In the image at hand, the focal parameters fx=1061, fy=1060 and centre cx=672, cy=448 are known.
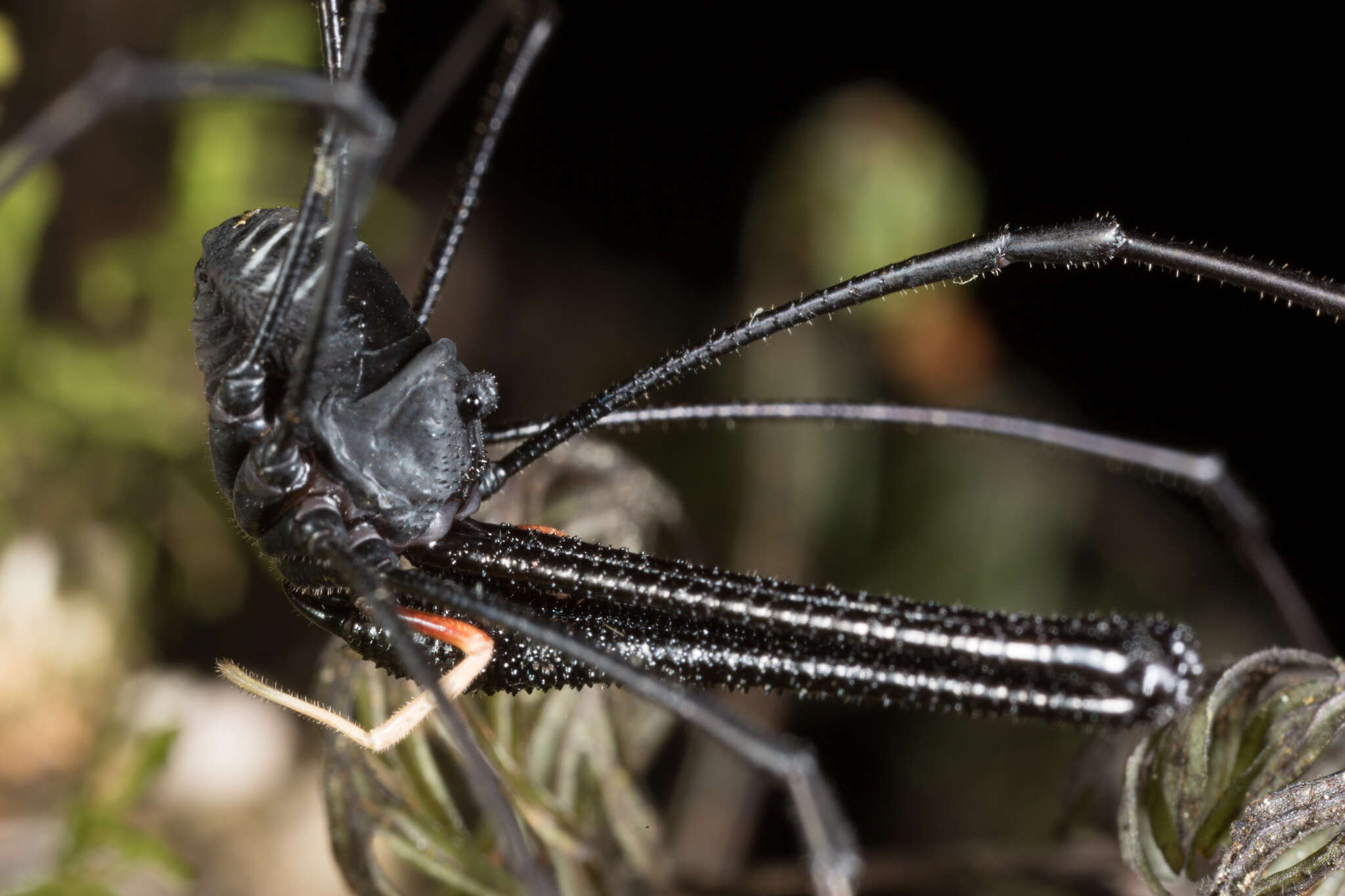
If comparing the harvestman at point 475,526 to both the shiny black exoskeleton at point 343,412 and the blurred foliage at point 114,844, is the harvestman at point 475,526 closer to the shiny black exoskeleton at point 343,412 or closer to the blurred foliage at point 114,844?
the shiny black exoskeleton at point 343,412

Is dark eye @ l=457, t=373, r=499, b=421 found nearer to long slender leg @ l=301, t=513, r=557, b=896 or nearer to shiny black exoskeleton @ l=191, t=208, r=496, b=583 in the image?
shiny black exoskeleton @ l=191, t=208, r=496, b=583

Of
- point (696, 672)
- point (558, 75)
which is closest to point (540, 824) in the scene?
point (696, 672)

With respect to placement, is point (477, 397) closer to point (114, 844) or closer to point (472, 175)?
point (472, 175)

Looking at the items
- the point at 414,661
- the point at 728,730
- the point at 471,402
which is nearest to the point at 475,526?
the point at 471,402

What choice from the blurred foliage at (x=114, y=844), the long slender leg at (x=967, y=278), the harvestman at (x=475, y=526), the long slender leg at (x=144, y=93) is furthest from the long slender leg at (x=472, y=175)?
the blurred foliage at (x=114, y=844)

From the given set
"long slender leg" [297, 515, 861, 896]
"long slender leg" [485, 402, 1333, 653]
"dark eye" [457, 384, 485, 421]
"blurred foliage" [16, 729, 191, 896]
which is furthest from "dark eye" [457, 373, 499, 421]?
"blurred foliage" [16, 729, 191, 896]

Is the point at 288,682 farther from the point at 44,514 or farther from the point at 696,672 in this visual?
the point at 696,672
